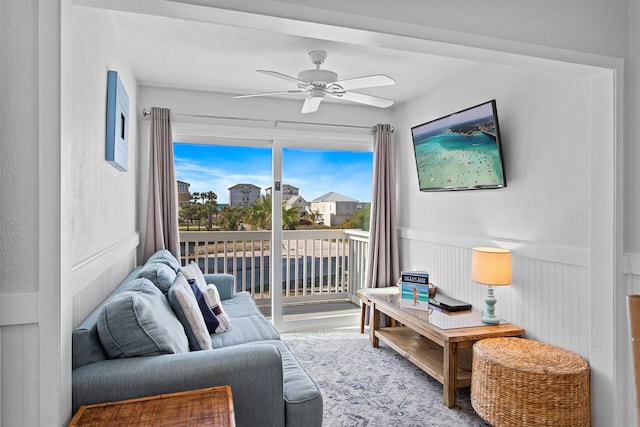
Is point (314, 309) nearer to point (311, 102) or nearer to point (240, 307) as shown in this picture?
point (240, 307)

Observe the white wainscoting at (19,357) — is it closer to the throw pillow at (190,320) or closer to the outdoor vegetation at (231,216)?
the throw pillow at (190,320)

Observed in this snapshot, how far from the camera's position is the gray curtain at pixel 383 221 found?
435 centimetres

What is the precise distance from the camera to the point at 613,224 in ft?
6.91

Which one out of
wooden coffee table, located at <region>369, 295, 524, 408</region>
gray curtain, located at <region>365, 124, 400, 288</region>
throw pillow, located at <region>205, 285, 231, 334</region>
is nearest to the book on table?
wooden coffee table, located at <region>369, 295, 524, 408</region>

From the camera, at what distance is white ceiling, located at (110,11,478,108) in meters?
2.62

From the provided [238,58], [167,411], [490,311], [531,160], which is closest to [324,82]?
[238,58]

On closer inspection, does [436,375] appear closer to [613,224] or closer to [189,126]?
[613,224]

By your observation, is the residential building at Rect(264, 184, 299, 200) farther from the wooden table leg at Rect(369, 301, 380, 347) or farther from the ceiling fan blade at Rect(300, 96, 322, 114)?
the wooden table leg at Rect(369, 301, 380, 347)

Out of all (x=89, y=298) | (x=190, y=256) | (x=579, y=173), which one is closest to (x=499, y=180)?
(x=579, y=173)

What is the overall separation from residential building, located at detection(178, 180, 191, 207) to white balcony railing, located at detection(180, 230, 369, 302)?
338 mm

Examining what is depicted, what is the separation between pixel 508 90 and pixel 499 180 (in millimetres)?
688

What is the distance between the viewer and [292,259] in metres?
4.45

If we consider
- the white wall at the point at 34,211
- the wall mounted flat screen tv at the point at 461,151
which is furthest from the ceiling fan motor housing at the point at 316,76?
the white wall at the point at 34,211

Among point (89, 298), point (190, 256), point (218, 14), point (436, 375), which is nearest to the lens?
point (218, 14)
